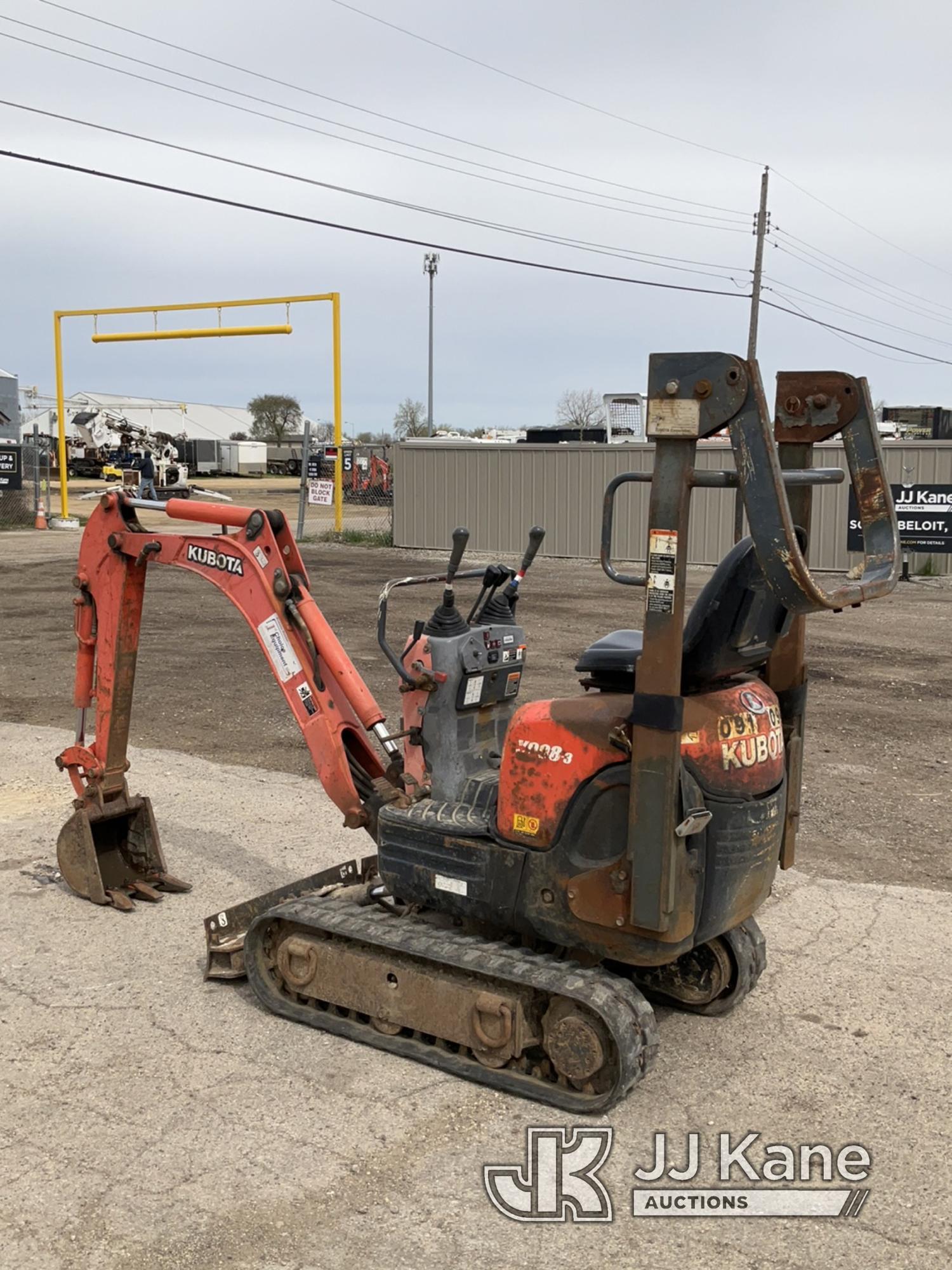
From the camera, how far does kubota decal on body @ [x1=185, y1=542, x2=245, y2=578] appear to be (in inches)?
208

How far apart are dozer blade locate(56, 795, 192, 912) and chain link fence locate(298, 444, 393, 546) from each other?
1965cm

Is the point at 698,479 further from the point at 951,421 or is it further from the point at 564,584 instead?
the point at 951,421

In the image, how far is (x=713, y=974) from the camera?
4.78 meters

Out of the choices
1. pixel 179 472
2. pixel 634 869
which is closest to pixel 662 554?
pixel 634 869

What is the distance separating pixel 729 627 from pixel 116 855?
364 centimetres

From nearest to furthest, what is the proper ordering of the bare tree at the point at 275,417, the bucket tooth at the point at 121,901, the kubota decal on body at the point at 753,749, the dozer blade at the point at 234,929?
the kubota decal on body at the point at 753,749 → the dozer blade at the point at 234,929 → the bucket tooth at the point at 121,901 → the bare tree at the point at 275,417

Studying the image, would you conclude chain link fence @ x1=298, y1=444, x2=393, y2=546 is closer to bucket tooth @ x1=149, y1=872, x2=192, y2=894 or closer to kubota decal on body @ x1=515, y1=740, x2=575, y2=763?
bucket tooth @ x1=149, y1=872, x2=192, y2=894

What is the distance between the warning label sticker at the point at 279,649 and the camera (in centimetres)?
516

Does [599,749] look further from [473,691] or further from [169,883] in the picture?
[169,883]

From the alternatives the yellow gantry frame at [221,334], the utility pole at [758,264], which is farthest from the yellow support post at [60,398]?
the utility pole at [758,264]

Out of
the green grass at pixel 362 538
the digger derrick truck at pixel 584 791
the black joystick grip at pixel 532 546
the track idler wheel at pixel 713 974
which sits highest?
the black joystick grip at pixel 532 546

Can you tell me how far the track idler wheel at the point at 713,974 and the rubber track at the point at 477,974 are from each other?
57 cm

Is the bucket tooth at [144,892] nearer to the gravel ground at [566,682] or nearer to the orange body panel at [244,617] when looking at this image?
the orange body panel at [244,617]

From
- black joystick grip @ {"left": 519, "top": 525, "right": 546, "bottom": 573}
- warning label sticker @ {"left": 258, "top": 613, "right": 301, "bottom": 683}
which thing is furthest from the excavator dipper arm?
black joystick grip @ {"left": 519, "top": 525, "right": 546, "bottom": 573}
